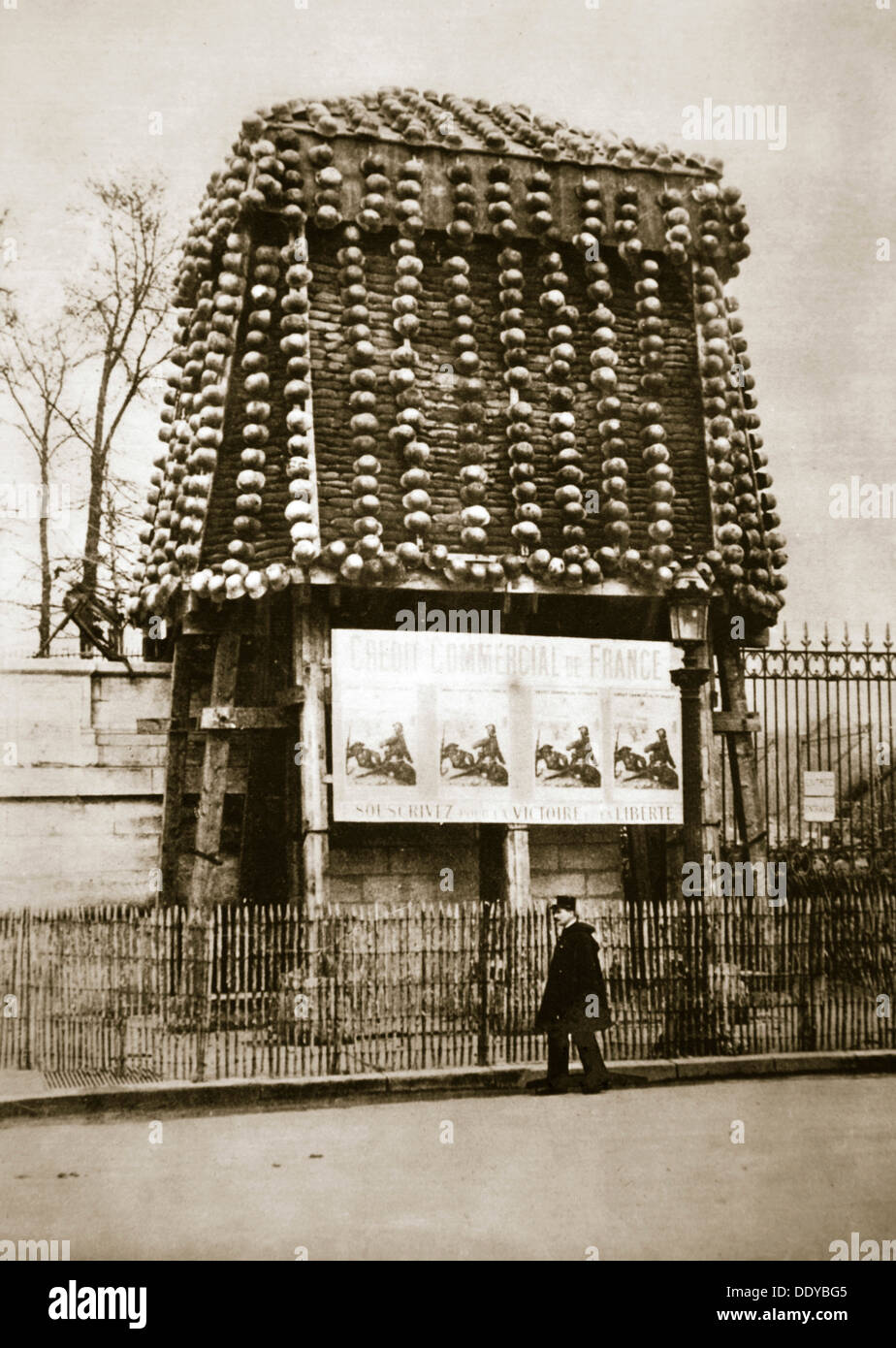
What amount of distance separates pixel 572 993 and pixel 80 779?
580 centimetres

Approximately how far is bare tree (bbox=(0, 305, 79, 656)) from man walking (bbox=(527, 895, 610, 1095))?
5.18 meters

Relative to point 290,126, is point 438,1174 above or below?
below

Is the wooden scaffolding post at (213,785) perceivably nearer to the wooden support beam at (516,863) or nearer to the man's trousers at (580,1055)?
the wooden support beam at (516,863)

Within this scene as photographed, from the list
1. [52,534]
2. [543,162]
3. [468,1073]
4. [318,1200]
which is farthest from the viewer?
[52,534]

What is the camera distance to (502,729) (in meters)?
13.7

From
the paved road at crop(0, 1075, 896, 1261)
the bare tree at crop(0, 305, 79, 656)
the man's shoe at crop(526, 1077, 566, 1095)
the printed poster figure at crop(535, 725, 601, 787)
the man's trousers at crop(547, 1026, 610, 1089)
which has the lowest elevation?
the paved road at crop(0, 1075, 896, 1261)

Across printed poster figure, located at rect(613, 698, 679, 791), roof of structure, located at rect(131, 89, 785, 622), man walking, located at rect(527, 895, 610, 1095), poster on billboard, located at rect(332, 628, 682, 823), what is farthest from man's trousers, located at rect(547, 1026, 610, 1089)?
roof of structure, located at rect(131, 89, 785, 622)

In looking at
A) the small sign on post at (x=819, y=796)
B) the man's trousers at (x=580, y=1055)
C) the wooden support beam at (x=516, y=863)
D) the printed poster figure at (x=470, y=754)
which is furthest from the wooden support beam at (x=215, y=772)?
the small sign on post at (x=819, y=796)

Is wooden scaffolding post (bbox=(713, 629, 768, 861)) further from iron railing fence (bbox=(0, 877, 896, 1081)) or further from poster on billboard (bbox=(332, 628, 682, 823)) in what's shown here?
iron railing fence (bbox=(0, 877, 896, 1081))

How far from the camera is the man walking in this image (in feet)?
38.8

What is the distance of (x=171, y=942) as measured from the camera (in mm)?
12195
